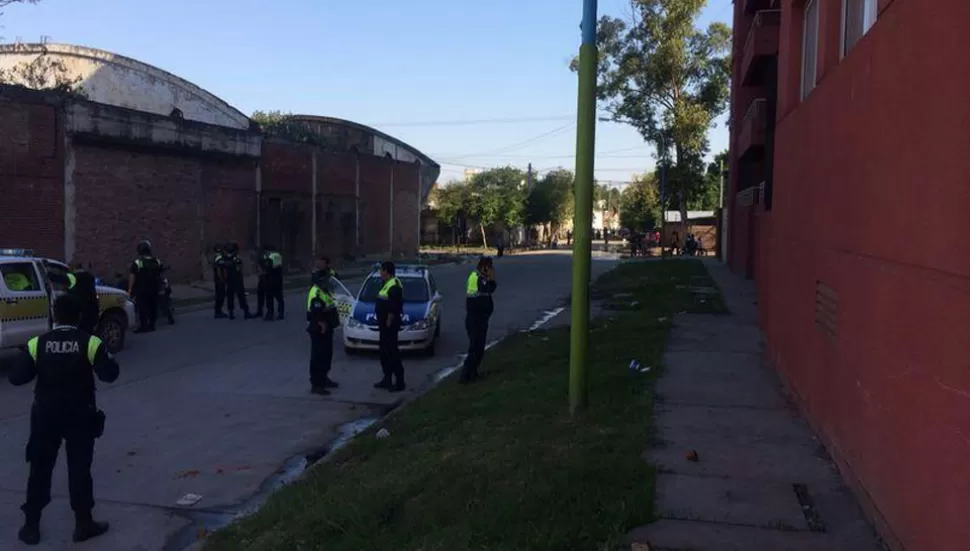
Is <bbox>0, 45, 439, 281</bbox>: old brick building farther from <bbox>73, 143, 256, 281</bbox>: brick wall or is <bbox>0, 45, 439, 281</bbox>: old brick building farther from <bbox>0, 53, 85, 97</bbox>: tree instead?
<bbox>0, 53, 85, 97</bbox>: tree

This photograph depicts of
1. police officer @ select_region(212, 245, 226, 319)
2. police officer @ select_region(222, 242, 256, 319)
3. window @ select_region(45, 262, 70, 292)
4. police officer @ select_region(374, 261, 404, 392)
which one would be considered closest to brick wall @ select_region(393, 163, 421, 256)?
police officer @ select_region(212, 245, 226, 319)

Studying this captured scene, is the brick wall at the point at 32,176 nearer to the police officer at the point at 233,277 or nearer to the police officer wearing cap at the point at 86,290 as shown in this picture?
the police officer at the point at 233,277

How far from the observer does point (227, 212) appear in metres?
30.4

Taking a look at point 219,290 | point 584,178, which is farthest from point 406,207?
point 584,178

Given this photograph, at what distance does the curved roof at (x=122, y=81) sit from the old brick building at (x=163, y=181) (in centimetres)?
6

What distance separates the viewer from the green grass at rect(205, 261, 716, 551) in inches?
196

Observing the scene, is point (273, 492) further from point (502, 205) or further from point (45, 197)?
point (502, 205)

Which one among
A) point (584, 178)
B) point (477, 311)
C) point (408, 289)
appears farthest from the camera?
point (408, 289)

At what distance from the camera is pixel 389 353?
432 inches

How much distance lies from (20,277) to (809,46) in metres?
11.4

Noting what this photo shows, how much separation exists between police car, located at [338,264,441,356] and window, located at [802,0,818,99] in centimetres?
679

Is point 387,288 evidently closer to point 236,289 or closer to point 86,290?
point 86,290

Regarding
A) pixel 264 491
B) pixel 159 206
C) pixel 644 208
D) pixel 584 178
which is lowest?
pixel 264 491

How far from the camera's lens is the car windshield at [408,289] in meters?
14.5
